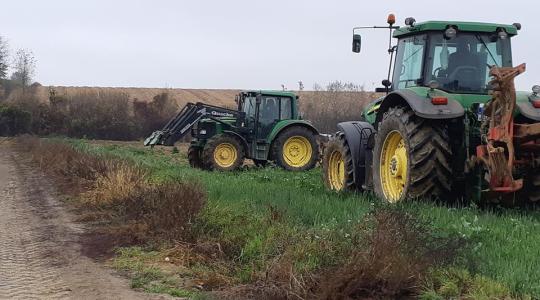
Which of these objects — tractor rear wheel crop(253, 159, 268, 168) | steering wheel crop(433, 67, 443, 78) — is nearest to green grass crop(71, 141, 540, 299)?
steering wheel crop(433, 67, 443, 78)

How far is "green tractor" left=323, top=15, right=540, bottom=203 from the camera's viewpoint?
6559mm

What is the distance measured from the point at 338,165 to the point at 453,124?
352 cm

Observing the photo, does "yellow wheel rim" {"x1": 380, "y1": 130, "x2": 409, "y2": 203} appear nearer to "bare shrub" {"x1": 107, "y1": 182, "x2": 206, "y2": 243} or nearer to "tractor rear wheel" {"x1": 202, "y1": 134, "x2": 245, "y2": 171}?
"bare shrub" {"x1": 107, "y1": 182, "x2": 206, "y2": 243}

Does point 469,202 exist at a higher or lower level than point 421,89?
lower

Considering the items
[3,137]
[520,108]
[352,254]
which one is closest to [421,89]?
[520,108]

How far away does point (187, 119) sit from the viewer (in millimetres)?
19516

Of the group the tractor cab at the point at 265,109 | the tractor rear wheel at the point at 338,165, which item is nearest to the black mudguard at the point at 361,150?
the tractor rear wheel at the point at 338,165

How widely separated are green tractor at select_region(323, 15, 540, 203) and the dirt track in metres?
3.75

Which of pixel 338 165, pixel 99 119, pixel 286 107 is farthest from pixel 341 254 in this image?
pixel 99 119

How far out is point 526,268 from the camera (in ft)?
14.7

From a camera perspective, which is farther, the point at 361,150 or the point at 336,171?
the point at 336,171

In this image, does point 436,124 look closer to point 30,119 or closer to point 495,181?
point 495,181

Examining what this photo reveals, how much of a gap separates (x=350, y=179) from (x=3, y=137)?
94.3 feet

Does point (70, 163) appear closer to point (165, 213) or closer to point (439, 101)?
point (165, 213)
